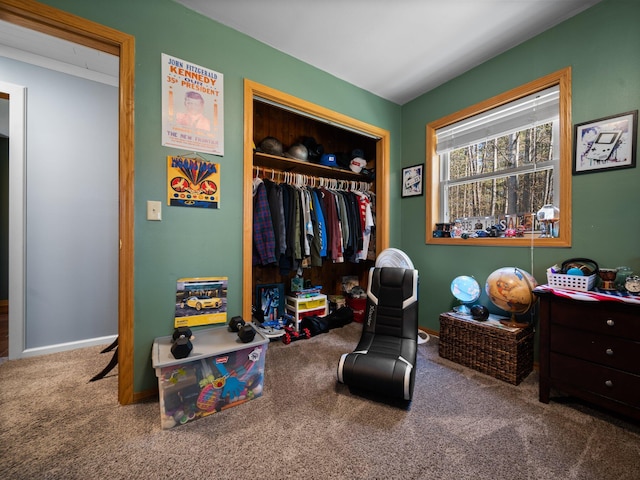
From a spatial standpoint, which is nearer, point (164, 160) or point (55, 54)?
point (164, 160)

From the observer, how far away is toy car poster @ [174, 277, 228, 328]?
1683mm

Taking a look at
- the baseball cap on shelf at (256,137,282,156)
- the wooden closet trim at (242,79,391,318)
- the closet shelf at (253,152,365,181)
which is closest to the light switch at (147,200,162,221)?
the wooden closet trim at (242,79,391,318)

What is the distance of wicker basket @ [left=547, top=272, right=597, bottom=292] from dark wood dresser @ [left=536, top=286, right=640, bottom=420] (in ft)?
0.42

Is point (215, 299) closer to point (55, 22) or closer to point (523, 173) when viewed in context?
point (55, 22)

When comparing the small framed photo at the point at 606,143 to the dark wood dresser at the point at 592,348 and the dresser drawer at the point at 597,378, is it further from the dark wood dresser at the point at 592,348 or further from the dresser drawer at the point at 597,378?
the dresser drawer at the point at 597,378

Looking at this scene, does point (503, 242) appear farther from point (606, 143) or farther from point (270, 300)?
point (270, 300)

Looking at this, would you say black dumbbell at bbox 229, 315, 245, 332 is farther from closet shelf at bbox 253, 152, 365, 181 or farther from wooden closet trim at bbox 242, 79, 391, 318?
closet shelf at bbox 253, 152, 365, 181

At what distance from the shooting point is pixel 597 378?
53.9 inches

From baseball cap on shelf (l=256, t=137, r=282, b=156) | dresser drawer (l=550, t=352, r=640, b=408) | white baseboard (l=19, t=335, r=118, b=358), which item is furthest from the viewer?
baseball cap on shelf (l=256, t=137, r=282, b=156)

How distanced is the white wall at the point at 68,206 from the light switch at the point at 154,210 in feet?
4.06

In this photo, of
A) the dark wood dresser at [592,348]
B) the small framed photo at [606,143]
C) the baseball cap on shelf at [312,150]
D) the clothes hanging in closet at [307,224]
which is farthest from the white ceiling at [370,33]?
the dark wood dresser at [592,348]

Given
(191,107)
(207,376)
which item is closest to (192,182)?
(191,107)

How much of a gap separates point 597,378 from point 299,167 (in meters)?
2.81

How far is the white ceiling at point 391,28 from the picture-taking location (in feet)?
5.53
